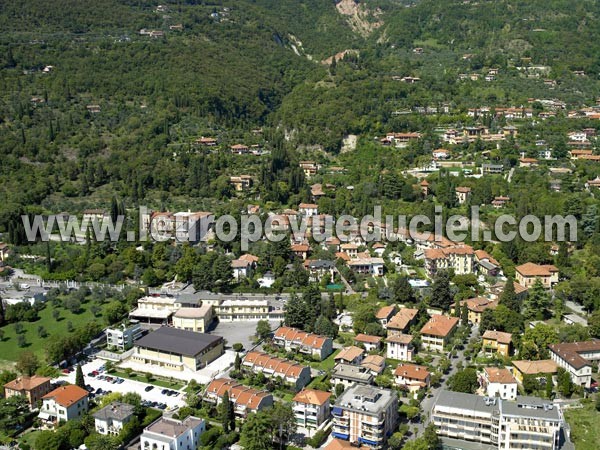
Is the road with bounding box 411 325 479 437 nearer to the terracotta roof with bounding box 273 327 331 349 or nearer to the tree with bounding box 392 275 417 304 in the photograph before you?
the tree with bounding box 392 275 417 304

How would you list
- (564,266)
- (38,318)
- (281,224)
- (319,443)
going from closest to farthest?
(319,443) < (38,318) < (564,266) < (281,224)

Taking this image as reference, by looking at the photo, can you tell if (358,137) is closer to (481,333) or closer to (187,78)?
(187,78)

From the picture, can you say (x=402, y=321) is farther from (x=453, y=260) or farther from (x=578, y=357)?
(x=453, y=260)

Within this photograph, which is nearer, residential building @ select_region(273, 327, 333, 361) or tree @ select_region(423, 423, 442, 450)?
tree @ select_region(423, 423, 442, 450)

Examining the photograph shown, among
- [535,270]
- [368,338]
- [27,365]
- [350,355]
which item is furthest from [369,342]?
[27,365]

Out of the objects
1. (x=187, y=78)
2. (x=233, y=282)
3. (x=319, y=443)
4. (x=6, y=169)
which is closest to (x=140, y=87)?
(x=187, y=78)

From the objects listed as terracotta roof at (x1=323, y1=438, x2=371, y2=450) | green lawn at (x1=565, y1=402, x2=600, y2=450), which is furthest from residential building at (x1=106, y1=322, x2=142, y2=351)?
green lawn at (x1=565, y1=402, x2=600, y2=450)
